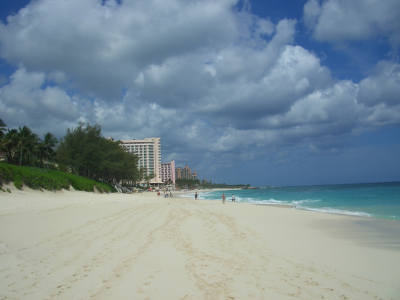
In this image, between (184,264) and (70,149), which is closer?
(184,264)

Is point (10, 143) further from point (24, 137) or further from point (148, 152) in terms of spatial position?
point (148, 152)

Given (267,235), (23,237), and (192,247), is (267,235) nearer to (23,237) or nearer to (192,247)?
(192,247)

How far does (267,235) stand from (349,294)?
5334 millimetres

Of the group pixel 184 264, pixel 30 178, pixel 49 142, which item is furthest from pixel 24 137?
pixel 184 264

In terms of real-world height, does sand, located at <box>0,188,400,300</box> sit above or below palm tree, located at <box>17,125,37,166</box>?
below

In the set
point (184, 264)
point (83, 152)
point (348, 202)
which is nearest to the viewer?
point (184, 264)

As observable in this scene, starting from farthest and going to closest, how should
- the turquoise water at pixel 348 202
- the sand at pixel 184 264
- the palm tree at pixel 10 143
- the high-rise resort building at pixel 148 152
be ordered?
the high-rise resort building at pixel 148 152
the palm tree at pixel 10 143
the turquoise water at pixel 348 202
the sand at pixel 184 264

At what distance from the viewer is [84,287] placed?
418 cm

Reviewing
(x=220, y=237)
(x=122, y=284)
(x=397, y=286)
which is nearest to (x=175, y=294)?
(x=122, y=284)

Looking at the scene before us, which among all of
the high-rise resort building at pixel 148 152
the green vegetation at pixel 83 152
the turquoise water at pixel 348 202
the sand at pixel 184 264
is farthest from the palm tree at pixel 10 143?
the high-rise resort building at pixel 148 152

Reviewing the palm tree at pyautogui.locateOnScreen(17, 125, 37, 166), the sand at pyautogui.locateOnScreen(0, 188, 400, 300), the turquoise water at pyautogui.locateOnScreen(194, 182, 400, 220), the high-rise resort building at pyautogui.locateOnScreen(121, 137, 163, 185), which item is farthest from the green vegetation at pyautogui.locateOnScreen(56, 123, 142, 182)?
the high-rise resort building at pyautogui.locateOnScreen(121, 137, 163, 185)

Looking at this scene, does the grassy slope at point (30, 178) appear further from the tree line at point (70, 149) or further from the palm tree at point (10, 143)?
the palm tree at point (10, 143)

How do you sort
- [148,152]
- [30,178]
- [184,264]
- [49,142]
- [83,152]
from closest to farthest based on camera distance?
1. [184,264]
2. [30,178]
3. [83,152]
4. [49,142]
5. [148,152]

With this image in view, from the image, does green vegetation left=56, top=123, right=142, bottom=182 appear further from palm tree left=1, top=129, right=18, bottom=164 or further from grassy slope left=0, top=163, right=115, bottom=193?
grassy slope left=0, top=163, right=115, bottom=193
